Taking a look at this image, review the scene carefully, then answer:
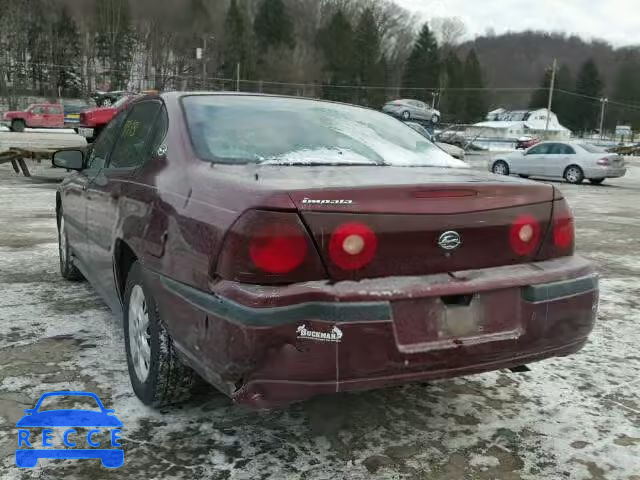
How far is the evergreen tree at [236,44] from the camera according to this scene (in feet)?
226

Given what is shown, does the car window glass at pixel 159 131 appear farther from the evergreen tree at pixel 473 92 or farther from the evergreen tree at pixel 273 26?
the evergreen tree at pixel 473 92

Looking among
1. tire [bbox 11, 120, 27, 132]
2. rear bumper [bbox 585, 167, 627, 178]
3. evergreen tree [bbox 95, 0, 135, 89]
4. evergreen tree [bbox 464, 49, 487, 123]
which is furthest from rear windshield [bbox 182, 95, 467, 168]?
evergreen tree [bbox 464, 49, 487, 123]

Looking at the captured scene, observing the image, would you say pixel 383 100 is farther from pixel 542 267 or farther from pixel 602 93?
pixel 542 267

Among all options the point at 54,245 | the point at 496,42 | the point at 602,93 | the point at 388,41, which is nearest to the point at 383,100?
Result: the point at 388,41

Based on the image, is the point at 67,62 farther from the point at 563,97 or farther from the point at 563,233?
the point at 563,97

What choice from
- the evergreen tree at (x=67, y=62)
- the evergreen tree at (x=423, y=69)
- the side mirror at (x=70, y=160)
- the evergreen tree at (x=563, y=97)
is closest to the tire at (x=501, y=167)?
the side mirror at (x=70, y=160)

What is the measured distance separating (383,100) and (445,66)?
17.4 meters

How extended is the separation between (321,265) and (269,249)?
19 centimetres

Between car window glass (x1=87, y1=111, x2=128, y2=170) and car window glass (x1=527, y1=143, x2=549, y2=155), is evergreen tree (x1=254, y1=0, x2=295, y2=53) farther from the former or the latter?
car window glass (x1=87, y1=111, x2=128, y2=170)

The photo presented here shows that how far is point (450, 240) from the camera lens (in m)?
2.29

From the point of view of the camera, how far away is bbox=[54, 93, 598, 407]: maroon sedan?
206 centimetres

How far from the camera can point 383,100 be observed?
263 ft

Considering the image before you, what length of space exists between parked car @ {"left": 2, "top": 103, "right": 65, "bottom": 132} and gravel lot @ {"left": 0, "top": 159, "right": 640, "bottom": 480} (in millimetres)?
34627

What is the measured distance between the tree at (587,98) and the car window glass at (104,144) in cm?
10071
